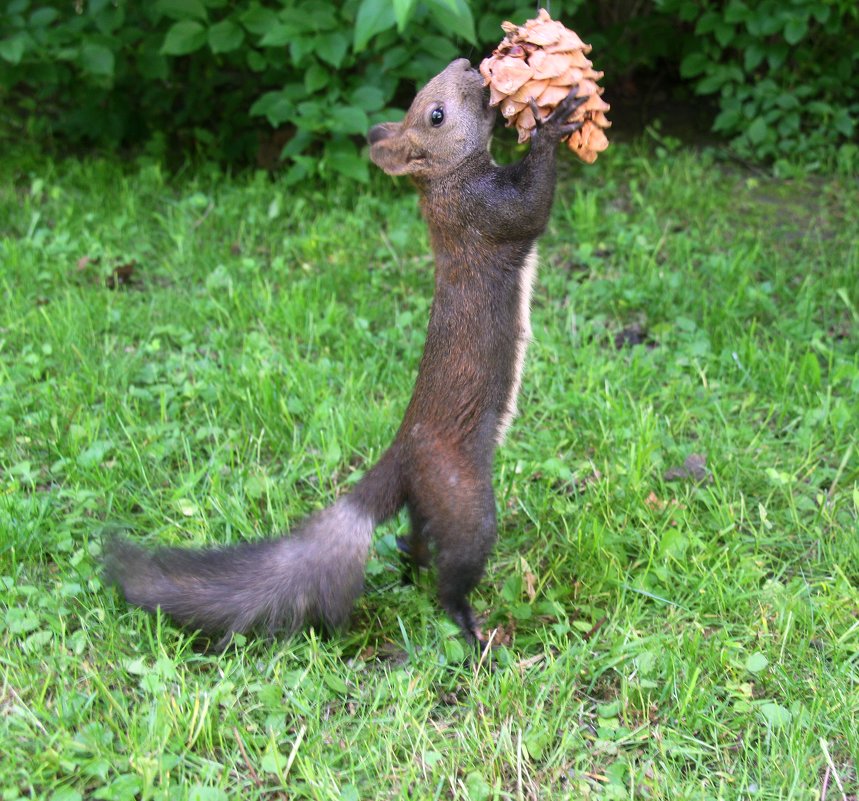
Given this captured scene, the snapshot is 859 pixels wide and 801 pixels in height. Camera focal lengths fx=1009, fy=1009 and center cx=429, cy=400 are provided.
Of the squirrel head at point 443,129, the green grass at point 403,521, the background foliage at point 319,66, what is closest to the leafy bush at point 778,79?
the background foliage at point 319,66

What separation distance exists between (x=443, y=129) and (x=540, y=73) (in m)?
0.38

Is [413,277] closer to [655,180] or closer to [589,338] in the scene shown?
[589,338]

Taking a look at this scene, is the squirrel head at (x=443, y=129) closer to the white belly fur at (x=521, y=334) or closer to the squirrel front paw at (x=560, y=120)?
the squirrel front paw at (x=560, y=120)

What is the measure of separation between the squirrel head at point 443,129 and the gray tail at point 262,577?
943 millimetres

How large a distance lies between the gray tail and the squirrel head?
943 millimetres

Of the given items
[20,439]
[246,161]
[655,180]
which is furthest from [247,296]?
[655,180]

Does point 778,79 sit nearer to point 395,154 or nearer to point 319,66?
point 319,66

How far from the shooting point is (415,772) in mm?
2307

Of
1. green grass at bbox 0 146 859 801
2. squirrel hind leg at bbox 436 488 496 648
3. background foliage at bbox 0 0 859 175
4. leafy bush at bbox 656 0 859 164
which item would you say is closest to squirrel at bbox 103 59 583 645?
squirrel hind leg at bbox 436 488 496 648

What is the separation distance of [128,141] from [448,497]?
4.36 m

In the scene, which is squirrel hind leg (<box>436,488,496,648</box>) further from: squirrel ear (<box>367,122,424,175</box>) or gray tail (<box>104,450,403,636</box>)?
squirrel ear (<box>367,122,424,175</box>)

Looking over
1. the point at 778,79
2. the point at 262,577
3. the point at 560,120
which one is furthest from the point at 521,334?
the point at 778,79

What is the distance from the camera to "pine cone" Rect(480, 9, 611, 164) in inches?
99.7

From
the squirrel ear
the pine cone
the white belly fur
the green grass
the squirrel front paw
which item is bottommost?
the green grass
